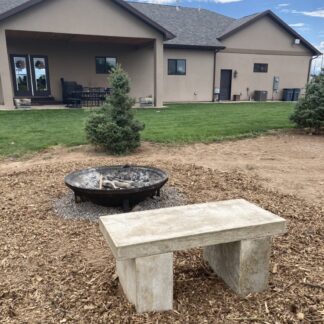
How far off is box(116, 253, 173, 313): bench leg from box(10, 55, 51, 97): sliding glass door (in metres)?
16.6

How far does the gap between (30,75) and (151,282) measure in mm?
16840

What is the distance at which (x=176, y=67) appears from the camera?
64.8ft

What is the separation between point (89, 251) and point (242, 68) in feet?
66.9

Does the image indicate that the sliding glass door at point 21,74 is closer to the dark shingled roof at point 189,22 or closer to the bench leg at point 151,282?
the dark shingled roof at point 189,22

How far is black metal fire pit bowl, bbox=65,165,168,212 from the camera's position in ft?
12.1

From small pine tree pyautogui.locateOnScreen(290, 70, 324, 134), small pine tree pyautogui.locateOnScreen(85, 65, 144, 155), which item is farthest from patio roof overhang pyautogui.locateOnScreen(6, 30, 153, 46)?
small pine tree pyautogui.locateOnScreen(85, 65, 144, 155)

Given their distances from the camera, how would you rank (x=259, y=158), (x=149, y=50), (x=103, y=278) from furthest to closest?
(x=149, y=50) → (x=259, y=158) → (x=103, y=278)

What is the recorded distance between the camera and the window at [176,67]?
19569 millimetres

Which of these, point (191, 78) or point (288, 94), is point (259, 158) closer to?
point (191, 78)

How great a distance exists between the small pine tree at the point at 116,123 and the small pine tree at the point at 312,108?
4894 mm

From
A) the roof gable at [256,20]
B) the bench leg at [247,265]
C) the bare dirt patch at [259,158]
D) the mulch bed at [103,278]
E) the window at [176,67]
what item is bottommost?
the bare dirt patch at [259,158]

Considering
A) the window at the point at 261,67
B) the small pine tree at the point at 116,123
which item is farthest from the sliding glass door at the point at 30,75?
the window at the point at 261,67

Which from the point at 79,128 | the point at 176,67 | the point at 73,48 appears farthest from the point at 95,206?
the point at 176,67

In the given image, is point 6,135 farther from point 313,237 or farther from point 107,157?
point 313,237
